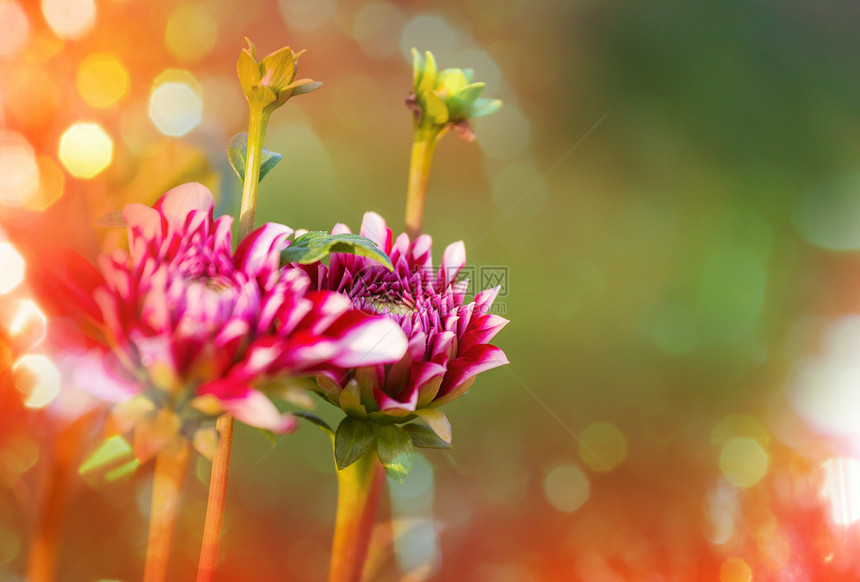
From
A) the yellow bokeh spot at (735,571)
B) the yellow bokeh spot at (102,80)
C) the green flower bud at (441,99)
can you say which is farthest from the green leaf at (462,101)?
the yellow bokeh spot at (735,571)

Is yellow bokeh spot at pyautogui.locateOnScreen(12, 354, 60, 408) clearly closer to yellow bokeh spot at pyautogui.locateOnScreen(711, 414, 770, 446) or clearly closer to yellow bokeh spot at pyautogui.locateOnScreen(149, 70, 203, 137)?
yellow bokeh spot at pyautogui.locateOnScreen(149, 70, 203, 137)

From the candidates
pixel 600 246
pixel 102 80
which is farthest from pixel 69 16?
pixel 600 246

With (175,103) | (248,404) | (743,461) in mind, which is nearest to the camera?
(248,404)

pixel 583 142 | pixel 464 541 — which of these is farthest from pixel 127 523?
pixel 583 142

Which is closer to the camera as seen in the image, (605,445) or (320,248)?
(320,248)

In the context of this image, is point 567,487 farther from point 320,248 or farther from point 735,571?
point 320,248

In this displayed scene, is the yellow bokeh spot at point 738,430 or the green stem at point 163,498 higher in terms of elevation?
the green stem at point 163,498

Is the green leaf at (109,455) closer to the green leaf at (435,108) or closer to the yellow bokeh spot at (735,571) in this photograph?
the green leaf at (435,108)

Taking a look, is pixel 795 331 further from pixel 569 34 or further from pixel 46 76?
pixel 46 76
